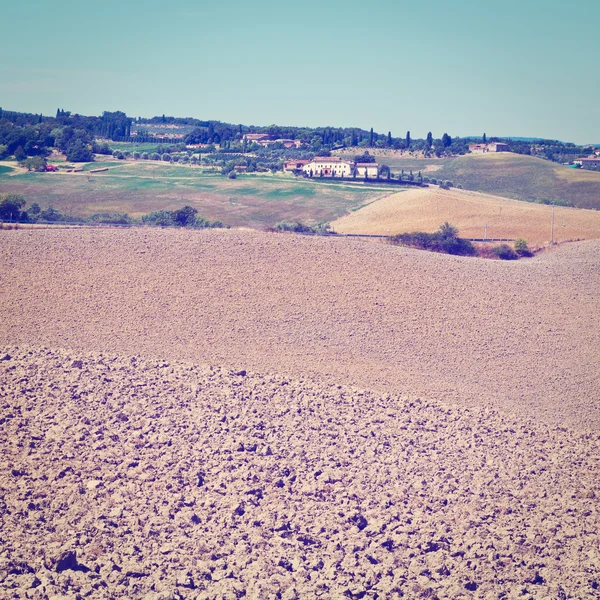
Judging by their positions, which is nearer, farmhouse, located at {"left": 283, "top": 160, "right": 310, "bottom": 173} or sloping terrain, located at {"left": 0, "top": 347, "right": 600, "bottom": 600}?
sloping terrain, located at {"left": 0, "top": 347, "right": 600, "bottom": 600}

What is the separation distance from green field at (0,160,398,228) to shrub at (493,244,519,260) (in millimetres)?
24262

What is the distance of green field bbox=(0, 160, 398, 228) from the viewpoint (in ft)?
218

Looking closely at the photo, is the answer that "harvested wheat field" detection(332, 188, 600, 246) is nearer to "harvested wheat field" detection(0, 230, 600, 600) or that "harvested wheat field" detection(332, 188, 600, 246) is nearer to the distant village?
"harvested wheat field" detection(0, 230, 600, 600)

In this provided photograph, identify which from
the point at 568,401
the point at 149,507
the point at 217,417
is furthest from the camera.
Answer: the point at 568,401

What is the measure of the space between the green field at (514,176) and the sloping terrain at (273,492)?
2701 inches

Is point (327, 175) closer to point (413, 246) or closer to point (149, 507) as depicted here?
point (413, 246)

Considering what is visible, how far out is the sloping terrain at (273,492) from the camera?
11.3 metres

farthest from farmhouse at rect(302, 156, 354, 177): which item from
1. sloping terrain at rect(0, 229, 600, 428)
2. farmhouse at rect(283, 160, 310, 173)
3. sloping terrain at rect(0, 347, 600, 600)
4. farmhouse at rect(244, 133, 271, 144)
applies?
sloping terrain at rect(0, 347, 600, 600)

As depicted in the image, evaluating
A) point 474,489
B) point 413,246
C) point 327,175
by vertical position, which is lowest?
point 474,489

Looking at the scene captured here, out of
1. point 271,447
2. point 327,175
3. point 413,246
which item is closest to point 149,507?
point 271,447

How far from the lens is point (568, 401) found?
19.7 m

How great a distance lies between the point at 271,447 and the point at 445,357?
9087mm

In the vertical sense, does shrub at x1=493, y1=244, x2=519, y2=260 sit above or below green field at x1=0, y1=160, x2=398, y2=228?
below

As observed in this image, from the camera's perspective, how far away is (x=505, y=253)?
3947 cm
